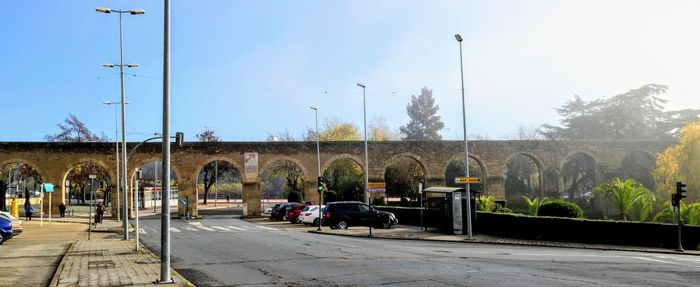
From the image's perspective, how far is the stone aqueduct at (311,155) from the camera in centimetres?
4797

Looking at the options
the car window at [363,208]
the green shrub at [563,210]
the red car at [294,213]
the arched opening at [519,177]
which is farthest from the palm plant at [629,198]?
the arched opening at [519,177]

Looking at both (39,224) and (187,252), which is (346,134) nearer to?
(39,224)

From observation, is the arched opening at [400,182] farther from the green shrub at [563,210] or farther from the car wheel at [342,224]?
the green shrub at [563,210]

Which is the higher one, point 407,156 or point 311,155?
point 311,155

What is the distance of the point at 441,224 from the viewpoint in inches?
1217

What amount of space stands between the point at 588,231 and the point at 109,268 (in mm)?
18769

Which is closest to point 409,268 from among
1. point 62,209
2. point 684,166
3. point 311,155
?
point 684,166

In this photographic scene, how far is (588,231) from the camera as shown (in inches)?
983

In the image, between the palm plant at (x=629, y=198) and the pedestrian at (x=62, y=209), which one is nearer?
the palm plant at (x=629, y=198)

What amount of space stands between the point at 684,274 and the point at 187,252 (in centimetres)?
1422

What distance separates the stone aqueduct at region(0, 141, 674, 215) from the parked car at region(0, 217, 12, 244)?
74.9 ft

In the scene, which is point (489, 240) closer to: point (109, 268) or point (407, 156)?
point (109, 268)

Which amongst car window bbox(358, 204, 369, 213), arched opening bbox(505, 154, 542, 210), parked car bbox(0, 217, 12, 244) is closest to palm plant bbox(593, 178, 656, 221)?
car window bbox(358, 204, 369, 213)

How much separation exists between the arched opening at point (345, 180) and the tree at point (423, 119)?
138ft
